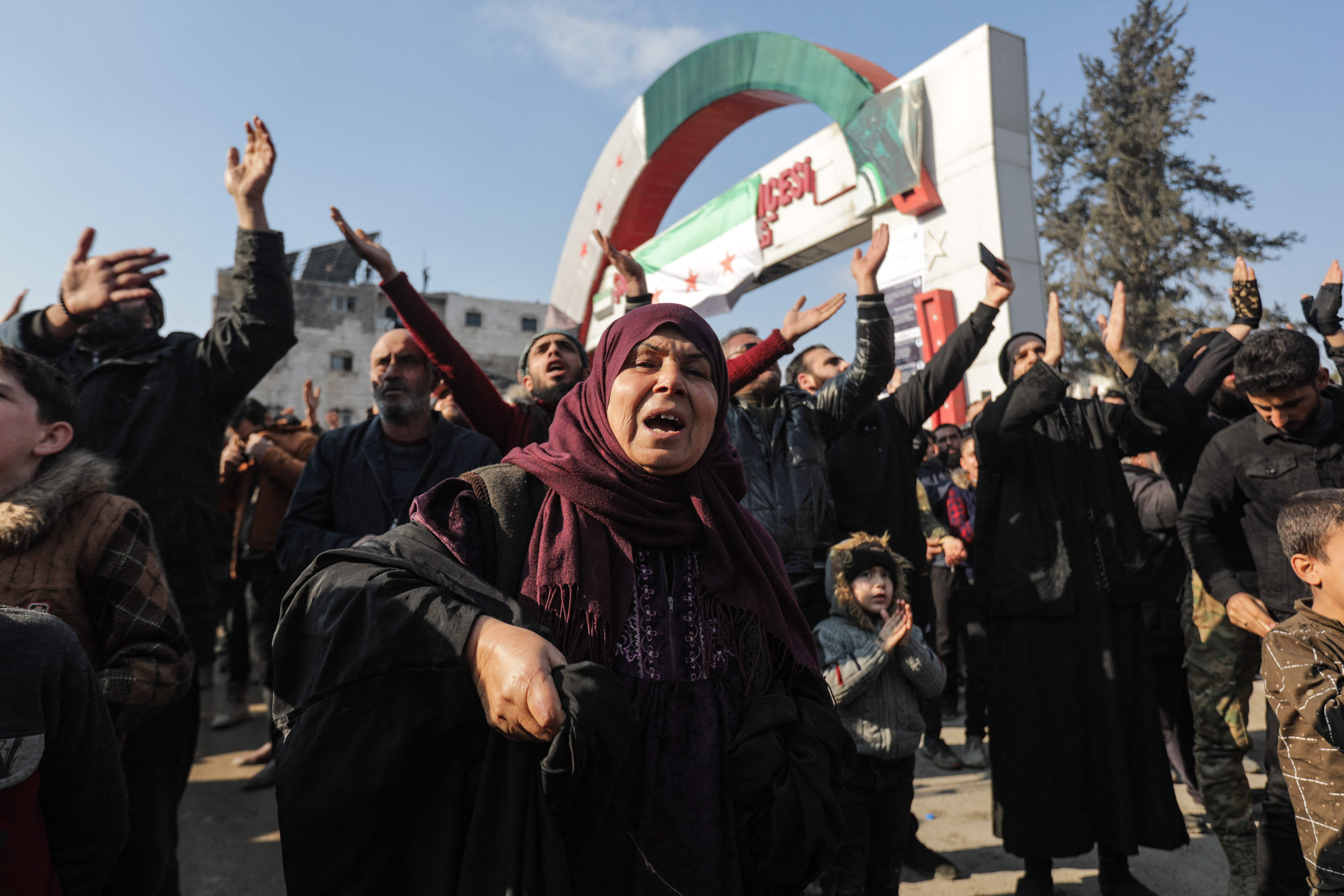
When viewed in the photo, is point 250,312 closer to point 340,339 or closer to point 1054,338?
point 1054,338

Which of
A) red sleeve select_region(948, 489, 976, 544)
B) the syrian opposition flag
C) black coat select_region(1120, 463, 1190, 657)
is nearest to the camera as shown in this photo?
black coat select_region(1120, 463, 1190, 657)

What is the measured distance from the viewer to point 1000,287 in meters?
3.96

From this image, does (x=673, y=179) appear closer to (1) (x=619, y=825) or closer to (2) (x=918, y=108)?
(2) (x=918, y=108)

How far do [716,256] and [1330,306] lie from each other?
1239 centimetres

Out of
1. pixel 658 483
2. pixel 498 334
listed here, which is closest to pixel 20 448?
pixel 658 483

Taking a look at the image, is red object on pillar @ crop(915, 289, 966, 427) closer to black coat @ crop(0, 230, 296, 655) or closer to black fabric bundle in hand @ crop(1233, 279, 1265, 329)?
black fabric bundle in hand @ crop(1233, 279, 1265, 329)

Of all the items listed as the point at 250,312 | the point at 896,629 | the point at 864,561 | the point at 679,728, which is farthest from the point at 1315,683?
the point at 250,312

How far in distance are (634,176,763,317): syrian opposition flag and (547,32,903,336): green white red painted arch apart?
59.3 inches

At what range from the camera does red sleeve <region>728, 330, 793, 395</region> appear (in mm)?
3664

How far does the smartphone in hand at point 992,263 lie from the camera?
3879mm

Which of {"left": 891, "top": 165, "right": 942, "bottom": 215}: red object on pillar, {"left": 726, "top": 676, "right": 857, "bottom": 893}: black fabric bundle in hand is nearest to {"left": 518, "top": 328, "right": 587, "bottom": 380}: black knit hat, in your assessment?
{"left": 726, "top": 676, "right": 857, "bottom": 893}: black fabric bundle in hand

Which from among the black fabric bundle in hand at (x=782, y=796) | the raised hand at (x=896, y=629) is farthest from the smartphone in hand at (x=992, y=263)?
the black fabric bundle in hand at (x=782, y=796)

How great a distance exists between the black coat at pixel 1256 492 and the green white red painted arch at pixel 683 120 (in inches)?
346

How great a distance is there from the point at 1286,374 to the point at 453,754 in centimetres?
312
